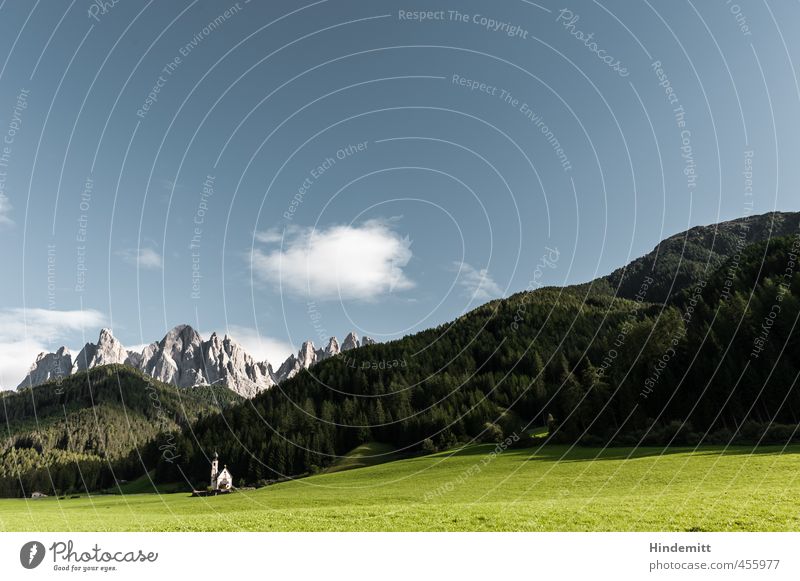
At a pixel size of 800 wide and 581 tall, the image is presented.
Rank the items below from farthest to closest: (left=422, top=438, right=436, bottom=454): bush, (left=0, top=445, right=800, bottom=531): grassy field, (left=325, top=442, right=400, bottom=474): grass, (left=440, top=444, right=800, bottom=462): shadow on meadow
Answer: (left=325, top=442, right=400, bottom=474): grass
(left=422, top=438, right=436, bottom=454): bush
(left=440, top=444, right=800, bottom=462): shadow on meadow
(left=0, top=445, right=800, bottom=531): grassy field

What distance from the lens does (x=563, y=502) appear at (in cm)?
2605

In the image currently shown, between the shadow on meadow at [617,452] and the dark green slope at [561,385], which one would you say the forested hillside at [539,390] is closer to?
the dark green slope at [561,385]

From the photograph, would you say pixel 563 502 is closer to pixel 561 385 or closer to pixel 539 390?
pixel 561 385

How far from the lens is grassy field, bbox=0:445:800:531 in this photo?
17.9 m

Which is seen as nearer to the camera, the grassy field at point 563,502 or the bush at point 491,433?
the grassy field at point 563,502

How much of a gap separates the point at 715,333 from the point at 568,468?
177ft

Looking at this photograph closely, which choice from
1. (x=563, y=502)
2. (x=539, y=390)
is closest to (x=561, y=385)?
(x=539, y=390)

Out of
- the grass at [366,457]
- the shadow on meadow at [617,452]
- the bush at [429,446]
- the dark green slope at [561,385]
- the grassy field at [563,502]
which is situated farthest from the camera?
the grass at [366,457]

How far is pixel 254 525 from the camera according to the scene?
66.0ft

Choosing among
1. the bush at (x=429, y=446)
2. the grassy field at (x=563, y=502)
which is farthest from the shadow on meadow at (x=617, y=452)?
the bush at (x=429, y=446)

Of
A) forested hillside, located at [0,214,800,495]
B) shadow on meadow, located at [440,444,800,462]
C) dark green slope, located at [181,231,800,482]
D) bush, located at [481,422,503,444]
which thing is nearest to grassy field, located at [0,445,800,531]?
shadow on meadow, located at [440,444,800,462]

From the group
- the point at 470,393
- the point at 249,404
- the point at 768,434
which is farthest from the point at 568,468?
the point at 249,404

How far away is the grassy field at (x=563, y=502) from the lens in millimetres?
17938

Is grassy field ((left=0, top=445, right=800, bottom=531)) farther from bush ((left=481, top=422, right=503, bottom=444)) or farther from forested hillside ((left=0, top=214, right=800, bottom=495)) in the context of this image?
bush ((left=481, top=422, right=503, bottom=444))
